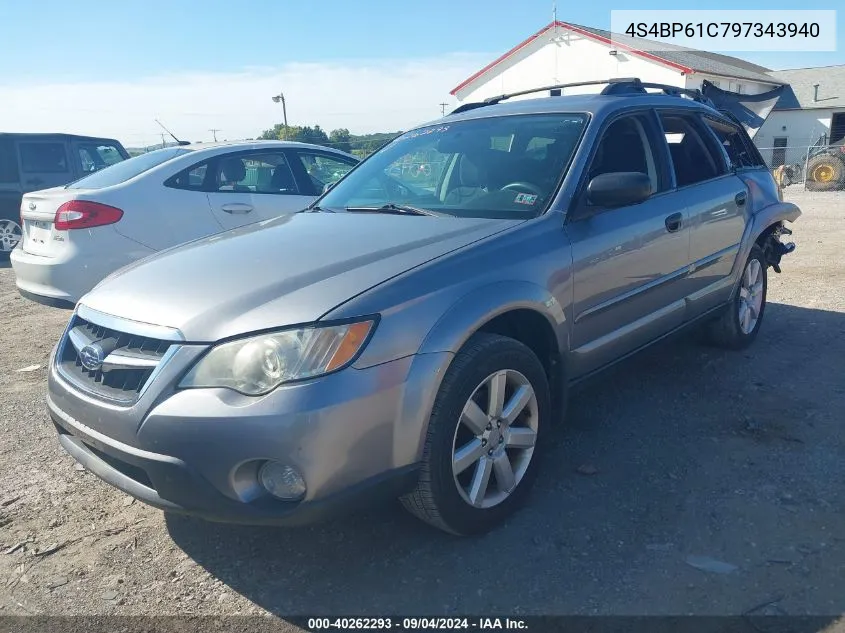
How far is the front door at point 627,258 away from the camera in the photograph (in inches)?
129

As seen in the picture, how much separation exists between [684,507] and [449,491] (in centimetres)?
114

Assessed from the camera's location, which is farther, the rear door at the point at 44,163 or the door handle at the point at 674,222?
the rear door at the point at 44,163

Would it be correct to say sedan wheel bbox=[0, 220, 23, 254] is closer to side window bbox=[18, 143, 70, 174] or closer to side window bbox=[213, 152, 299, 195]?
side window bbox=[18, 143, 70, 174]

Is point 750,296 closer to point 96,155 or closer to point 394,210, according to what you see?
point 394,210

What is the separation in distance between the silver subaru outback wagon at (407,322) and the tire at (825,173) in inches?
783

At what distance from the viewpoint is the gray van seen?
415 inches

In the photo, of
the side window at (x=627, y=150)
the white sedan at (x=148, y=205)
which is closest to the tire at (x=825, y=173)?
the white sedan at (x=148, y=205)

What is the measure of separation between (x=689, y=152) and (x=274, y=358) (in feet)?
10.7

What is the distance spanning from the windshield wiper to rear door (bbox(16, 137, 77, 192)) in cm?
890

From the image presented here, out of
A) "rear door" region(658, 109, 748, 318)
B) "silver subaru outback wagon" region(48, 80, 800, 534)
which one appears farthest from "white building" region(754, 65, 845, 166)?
"silver subaru outback wagon" region(48, 80, 800, 534)

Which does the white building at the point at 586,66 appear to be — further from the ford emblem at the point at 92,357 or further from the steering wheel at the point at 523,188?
the ford emblem at the point at 92,357

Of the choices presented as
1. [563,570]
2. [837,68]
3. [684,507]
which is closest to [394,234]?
[563,570]

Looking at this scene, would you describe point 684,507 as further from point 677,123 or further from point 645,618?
point 677,123

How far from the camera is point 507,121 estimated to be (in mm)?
3834
